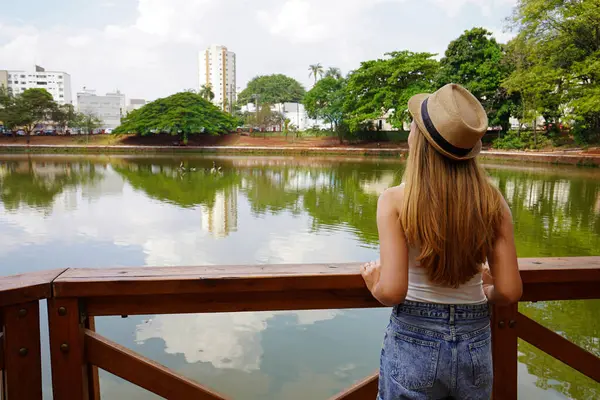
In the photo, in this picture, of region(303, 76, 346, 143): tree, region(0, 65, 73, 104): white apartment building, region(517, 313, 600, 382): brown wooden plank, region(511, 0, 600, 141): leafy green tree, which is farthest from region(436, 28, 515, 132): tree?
region(0, 65, 73, 104): white apartment building

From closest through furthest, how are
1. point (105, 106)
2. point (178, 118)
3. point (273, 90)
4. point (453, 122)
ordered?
point (453, 122) → point (178, 118) → point (273, 90) → point (105, 106)

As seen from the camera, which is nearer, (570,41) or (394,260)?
(394,260)

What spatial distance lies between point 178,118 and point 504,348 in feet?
129

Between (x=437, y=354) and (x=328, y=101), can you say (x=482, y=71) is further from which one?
(x=437, y=354)

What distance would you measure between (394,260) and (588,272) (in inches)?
31.3

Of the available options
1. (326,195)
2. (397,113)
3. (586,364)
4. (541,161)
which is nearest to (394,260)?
(586,364)

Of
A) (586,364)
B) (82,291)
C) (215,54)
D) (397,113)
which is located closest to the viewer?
(82,291)

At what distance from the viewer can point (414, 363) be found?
3.82 ft

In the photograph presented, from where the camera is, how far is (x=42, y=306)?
4.18 meters

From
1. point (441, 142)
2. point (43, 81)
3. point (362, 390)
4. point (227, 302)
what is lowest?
point (362, 390)

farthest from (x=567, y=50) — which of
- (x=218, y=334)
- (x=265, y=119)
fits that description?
(x=265, y=119)

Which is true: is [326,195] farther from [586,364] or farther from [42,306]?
[586,364]

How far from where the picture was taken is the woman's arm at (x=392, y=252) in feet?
3.74

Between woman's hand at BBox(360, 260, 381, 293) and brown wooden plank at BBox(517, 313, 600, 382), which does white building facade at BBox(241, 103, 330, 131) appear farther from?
woman's hand at BBox(360, 260, 381, 293)
